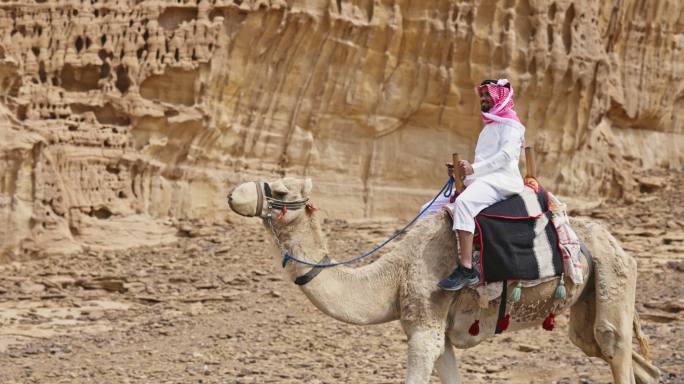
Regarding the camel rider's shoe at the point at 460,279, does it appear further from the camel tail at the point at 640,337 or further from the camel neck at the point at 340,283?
the camel tail at the point at 640,337

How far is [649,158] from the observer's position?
26688mm

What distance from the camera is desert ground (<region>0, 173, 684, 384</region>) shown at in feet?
38.1

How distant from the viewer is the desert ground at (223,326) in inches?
457

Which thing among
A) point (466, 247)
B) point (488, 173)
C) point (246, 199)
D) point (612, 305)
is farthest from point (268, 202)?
point (612, 305)

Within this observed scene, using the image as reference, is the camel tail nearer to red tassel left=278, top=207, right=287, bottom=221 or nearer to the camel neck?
the camel neck

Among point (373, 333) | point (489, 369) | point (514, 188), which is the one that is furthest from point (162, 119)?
point (514, 188)

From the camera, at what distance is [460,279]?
773 cm

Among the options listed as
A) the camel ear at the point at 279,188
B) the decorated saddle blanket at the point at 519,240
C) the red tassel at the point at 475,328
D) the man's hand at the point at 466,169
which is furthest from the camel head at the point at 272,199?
the red tassel at the point at 475,328

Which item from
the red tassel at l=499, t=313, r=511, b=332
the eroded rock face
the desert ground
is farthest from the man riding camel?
the eroded rock face

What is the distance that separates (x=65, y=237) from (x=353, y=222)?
18.6 feet

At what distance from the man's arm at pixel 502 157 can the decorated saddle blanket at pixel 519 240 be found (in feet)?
0.89

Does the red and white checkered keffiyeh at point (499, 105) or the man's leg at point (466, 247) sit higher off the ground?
the red and white checkered keffiyeh at point (499, 105)

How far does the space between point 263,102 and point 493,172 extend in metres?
12.7

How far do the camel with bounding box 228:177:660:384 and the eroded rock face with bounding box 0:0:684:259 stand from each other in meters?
10.5
